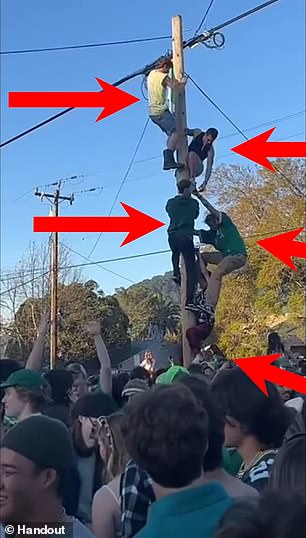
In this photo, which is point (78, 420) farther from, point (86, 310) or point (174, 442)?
point (86, 310)

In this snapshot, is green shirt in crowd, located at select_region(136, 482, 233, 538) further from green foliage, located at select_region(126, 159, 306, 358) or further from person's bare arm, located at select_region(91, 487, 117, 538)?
green foliage, located at select_region(126, 159, 306, 358)

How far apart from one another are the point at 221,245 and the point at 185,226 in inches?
31.5

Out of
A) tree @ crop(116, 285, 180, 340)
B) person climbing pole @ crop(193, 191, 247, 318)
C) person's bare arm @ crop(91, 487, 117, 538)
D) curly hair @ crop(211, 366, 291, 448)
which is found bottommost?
person's bare arm @ crop(91, 487, 117, 538)

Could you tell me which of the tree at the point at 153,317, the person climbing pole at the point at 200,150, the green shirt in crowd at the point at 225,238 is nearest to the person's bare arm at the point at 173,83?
the person climbing pole at the point at 200,150

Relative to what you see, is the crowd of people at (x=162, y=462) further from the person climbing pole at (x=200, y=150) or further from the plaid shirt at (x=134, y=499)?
the person climbing pole at (x=200, y=150)

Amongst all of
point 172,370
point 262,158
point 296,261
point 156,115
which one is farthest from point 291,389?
point 296,261

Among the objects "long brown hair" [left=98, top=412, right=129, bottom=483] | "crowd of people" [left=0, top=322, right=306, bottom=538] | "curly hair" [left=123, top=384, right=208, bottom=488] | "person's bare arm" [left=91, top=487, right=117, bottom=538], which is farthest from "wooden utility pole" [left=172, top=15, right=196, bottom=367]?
"curly hair" [left=123, top=384, right=208, bottom=488]

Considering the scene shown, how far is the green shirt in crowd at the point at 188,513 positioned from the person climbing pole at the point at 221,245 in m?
5.85

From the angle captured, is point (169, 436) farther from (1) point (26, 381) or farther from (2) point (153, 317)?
(2) point (153, 317)

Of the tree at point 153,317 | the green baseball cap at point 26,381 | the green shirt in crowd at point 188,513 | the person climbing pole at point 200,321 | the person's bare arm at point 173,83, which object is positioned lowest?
the green shirt in crowd at point 188,513

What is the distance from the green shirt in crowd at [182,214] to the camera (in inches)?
310

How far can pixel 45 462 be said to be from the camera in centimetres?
268

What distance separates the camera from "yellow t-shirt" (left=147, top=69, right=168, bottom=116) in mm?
8688

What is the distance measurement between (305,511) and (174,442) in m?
0.93
